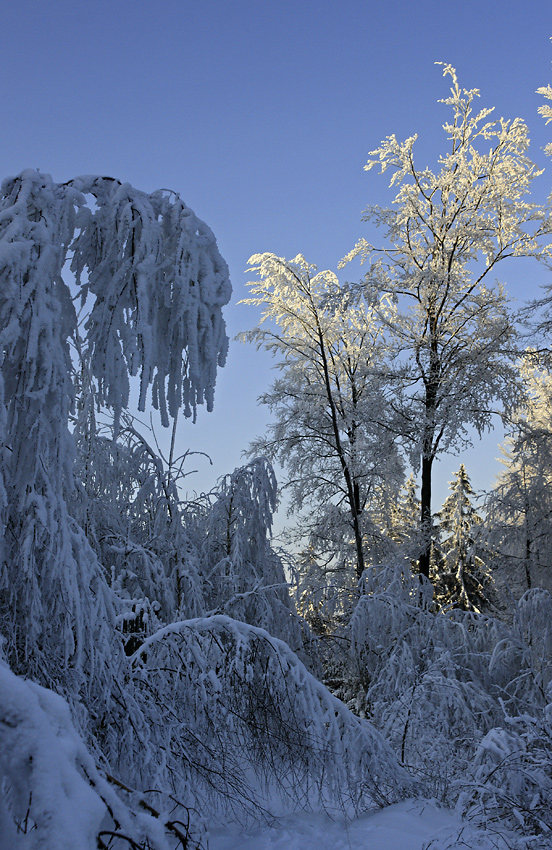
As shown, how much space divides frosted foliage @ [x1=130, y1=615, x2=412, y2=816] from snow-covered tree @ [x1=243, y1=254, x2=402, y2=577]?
24.8 feet

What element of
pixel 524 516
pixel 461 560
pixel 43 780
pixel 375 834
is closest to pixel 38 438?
pixel 43 780

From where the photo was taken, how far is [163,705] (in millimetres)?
3641

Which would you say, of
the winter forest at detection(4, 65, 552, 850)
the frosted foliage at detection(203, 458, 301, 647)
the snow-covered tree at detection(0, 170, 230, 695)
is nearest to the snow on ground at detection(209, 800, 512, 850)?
the winter forest at detection(4, 65, 552, 850)

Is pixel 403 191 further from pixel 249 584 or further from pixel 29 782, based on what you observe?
pixel 29 782

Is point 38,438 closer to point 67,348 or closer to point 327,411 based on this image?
point 67,348

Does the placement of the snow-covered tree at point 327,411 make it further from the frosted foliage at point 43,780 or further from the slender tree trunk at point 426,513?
the frosted foliage at point 43,780

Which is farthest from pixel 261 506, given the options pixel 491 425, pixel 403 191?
pixel 403 191

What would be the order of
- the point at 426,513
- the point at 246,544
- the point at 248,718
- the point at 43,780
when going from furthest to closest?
the point at 426,513 → the point at 246,544 → the point at 248,718 → the point at 43,780

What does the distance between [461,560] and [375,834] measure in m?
10.0

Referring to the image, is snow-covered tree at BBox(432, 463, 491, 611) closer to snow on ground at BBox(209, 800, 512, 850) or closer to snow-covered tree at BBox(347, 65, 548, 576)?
snow-covered tree at BBox(347, 65, 548, 576)

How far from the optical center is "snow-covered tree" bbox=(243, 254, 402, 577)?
1209 cm

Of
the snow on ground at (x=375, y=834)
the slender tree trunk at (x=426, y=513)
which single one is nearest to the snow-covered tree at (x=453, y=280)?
the slender tree trunk at (x=426, y=513)

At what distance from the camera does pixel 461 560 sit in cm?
1311

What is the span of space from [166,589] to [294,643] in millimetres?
1882
